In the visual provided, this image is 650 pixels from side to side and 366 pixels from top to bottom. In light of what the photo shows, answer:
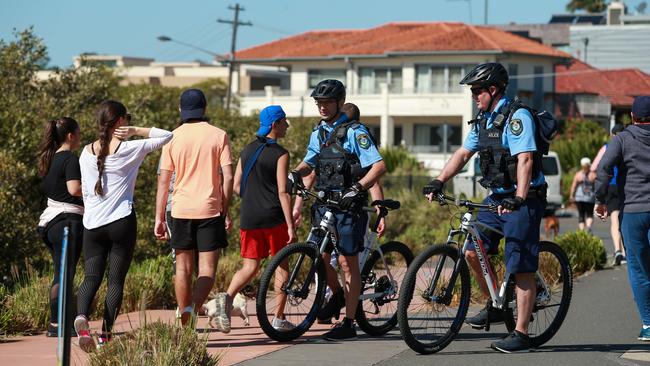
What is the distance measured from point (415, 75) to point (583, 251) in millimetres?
50139

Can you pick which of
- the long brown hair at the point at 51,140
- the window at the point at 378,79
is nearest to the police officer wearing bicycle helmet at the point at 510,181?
the long brown hair at the point at 51,140

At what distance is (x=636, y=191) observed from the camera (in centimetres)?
945

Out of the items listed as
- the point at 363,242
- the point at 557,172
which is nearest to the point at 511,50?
the point at 557,172

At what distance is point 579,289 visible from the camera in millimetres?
13633

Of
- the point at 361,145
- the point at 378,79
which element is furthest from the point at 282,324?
the point at 378,79

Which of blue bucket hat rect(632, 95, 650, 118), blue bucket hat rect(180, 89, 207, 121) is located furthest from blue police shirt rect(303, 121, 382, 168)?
blue bucket hat rect(632, 95, 650, 118)

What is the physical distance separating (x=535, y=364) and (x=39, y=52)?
1739 centimetres

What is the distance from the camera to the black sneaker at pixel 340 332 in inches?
373

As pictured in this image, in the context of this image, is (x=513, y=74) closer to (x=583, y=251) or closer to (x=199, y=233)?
(x=583, y=251)

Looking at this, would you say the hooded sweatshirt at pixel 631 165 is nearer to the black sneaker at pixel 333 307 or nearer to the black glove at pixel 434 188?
the black glove at pixel 434 188

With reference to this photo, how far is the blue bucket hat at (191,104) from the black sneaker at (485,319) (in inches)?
101

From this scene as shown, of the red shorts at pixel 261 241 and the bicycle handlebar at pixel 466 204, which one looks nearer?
the bicycle handlebar at pixel 466 204

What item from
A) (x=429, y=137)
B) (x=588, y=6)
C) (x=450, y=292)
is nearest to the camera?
(x=450, y=292)

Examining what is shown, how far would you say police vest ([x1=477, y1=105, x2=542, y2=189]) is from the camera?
344 inches
